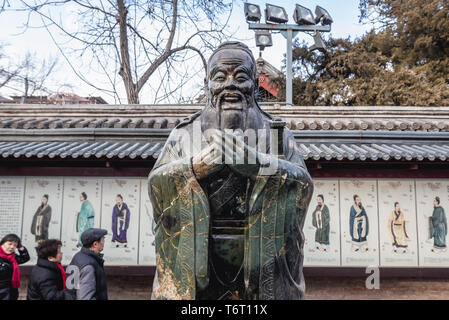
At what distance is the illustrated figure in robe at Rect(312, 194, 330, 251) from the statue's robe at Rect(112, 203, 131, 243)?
317 centimetres

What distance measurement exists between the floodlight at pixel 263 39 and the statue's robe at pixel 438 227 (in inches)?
245

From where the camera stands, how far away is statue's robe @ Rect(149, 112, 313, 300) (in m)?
2.26

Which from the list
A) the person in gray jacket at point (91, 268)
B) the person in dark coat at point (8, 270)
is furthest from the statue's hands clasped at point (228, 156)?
the person in dark coat at point (8, 270)

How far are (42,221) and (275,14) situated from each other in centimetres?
806

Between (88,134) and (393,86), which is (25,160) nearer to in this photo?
(88,134)

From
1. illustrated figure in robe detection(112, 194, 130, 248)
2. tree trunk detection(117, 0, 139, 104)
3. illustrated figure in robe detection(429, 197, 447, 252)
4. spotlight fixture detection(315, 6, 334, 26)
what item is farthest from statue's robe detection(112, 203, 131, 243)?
spotlight fixture detection(315, 6, 334, 26)

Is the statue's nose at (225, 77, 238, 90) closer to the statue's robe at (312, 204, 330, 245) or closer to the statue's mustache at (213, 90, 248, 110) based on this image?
the statue's mustache at (213, 90, 248, 110)

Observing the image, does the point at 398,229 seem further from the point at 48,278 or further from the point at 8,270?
the point at 8,270

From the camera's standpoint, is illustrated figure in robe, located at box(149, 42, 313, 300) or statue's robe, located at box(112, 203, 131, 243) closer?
illustrated figure in robe, located at box(149, 42, 313, 300)

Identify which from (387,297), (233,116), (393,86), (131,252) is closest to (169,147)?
(233,116)

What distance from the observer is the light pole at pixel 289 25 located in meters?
10.7

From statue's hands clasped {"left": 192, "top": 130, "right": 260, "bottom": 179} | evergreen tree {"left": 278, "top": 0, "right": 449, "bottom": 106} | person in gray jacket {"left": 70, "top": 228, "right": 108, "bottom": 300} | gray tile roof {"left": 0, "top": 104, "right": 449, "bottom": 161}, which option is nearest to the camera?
statue's hands clasped {"left": 192, "top": 130, "right": 260, "bottom": 179}

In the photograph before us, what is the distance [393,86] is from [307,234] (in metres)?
9.25

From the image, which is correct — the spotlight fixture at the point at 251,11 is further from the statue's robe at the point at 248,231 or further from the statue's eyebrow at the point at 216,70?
the statue's robe at the point at 248,231
